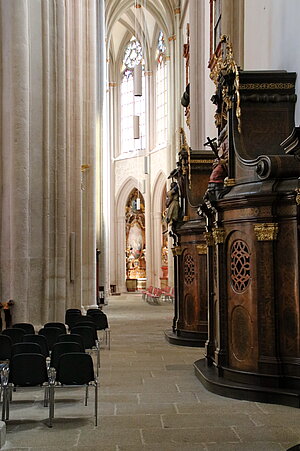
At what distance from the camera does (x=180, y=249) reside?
15969 millimetres

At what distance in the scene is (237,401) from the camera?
900 centimetres

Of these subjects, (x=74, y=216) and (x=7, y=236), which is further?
(x=74, y=216)

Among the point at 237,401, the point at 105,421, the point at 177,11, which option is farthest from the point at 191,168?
the point at 177,11

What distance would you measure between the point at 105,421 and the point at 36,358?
113 cm

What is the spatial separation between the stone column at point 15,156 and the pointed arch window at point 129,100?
87.3 ft

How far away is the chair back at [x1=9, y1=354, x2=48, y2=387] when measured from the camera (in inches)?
314

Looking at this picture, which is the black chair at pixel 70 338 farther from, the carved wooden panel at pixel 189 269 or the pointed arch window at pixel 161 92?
the pointed arch window at pixel 161 92

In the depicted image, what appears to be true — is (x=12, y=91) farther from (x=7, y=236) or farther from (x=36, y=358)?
(x=36, y=358)

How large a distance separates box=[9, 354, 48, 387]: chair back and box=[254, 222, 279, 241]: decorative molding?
354 centimetres

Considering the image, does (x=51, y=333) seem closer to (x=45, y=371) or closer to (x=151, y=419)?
(x=45, y=371)

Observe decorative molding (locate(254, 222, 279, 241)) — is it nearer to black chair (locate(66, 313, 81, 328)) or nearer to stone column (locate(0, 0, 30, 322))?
black chair (locate(66, 313, 81, 328))

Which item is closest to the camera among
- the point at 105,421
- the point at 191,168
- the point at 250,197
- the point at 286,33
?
the point at 105,421

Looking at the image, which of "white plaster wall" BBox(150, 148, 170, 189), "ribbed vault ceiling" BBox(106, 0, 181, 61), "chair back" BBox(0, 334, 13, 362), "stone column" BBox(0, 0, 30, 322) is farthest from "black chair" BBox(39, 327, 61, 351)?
"ribbed vault ceiling" BBox(106, 0, 181, 61)

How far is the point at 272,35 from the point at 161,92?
28.2 meters
